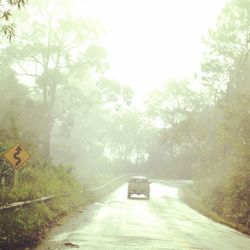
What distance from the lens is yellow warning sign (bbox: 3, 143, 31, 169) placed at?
2062 centimetres

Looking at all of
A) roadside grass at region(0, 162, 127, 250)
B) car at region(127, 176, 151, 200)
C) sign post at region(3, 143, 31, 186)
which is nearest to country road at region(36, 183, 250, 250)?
roadside grass at region(0, 162, 127, 250)

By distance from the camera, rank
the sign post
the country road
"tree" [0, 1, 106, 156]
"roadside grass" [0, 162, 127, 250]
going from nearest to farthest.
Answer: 1. "roadside grass" [0, 162, 127, 250]
2. the country road
3. the sign post
4. "tree" [0, 1, 106, 156]

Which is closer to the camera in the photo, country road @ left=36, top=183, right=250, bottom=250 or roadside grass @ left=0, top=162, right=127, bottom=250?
roadside grass @ left=0, top=162, right=127, bottom=250

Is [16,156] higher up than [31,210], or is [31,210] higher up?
[16,156]

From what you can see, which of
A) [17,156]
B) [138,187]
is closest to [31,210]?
[17,156]

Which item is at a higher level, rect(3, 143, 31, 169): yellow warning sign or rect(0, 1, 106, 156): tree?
rect(0, 1, 106, 156): tree

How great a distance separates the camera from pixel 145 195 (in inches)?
1953

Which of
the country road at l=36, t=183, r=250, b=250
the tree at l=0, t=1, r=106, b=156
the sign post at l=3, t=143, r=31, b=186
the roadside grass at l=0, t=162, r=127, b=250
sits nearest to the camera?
the roadside grass at l=0, t=162, r=127, b=250

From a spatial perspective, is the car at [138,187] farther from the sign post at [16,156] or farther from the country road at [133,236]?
the sign post at [16,156]

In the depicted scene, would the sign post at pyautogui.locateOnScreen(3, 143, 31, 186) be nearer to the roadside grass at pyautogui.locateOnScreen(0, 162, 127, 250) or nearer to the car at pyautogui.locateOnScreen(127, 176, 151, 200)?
the roadside grass at pyautogui.locateOnScreen(0, 162, 127, 250)

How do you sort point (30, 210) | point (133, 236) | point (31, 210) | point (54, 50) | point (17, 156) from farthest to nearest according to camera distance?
point (54, 50) → point (17, 156) → point (31, 210) → point (30, 210) → point (133, 236)

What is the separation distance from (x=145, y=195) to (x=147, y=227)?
27346 millimetres

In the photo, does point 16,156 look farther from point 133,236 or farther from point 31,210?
point 133,236

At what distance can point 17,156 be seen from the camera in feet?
68.2
